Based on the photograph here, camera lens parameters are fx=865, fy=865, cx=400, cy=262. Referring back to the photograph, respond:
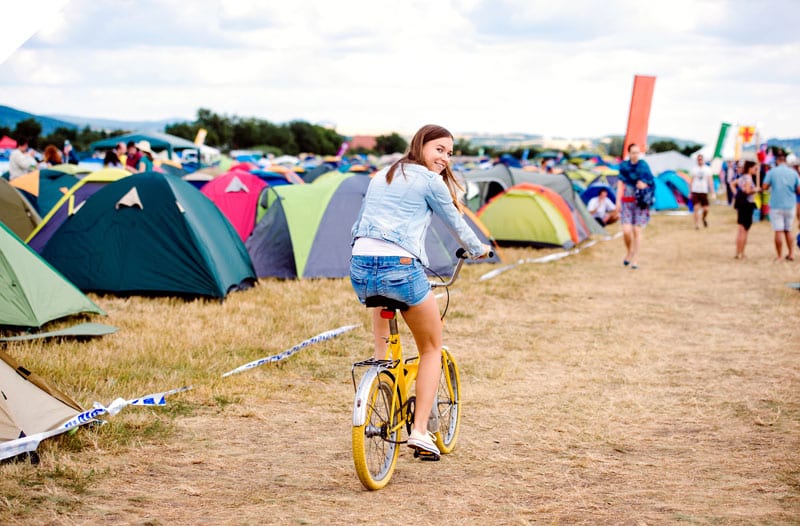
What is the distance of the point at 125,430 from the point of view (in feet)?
17.9

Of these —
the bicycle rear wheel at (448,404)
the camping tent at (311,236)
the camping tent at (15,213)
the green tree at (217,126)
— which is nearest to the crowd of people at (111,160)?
the camping tent at (15,213)

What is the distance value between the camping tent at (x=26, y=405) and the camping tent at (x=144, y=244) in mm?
4793

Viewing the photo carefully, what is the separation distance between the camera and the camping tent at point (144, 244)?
10.3m

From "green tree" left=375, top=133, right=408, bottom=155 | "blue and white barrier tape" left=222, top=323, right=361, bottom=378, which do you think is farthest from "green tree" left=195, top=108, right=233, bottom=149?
"blue and white barrier tape" left=222, top=323, right=361, bottom=378

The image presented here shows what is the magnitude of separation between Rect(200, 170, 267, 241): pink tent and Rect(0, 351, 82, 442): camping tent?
30.5 ft

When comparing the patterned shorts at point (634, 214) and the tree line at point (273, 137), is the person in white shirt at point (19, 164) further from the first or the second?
the tree line at point (273, 137)

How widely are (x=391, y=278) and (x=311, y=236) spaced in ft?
27.5

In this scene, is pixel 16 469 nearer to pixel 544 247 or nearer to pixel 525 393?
pixel 525 393

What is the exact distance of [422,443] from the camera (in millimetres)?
4637

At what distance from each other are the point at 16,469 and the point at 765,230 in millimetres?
21713

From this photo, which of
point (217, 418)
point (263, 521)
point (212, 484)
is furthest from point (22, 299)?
point (263, 521)

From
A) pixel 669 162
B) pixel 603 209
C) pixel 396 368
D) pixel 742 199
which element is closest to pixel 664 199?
pixel 603 209

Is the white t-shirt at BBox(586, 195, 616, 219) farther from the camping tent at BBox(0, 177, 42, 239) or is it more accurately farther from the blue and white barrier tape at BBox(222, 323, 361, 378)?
the blue and white barrier tape at BBox(222, 323, 361, 378)

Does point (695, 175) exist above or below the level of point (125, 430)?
above
